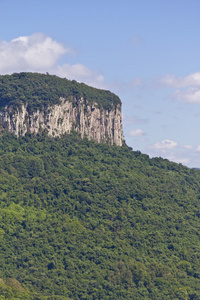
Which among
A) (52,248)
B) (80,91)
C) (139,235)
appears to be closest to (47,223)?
(52,248)

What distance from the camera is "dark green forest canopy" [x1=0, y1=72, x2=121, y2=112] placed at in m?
186

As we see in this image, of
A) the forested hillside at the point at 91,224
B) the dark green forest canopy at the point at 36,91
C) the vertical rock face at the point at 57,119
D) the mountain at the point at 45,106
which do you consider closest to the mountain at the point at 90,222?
the forested hillside at the point at 91,224

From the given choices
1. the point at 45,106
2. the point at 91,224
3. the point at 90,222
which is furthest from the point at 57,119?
the point at 91,224

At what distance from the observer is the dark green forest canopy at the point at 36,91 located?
7343 inches

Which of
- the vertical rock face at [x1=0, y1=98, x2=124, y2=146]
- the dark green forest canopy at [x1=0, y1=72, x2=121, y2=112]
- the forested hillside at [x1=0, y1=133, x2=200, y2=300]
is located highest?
the dark green forest canopy at [x1=0, y1=72, x2=121, y2=112]

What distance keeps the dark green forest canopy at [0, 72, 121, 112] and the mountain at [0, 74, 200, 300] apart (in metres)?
0.67

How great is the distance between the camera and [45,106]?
620 ft

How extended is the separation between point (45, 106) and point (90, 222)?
32.5m

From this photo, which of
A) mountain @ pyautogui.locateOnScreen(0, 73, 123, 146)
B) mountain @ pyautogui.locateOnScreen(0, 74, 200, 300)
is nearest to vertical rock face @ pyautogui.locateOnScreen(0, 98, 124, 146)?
mountain @ pyautogui.locateOnScreen(0, 73, 123, 146)

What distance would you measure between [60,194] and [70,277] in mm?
23708

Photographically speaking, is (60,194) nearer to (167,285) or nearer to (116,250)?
(116,250)

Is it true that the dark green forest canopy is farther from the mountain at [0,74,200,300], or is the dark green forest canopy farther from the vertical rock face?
the vertical rock face

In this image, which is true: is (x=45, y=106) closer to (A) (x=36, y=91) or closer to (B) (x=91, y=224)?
(A) (x=36, y=91)

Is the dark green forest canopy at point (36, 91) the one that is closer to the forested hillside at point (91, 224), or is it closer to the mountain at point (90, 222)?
the mountain at point (90, 222)
